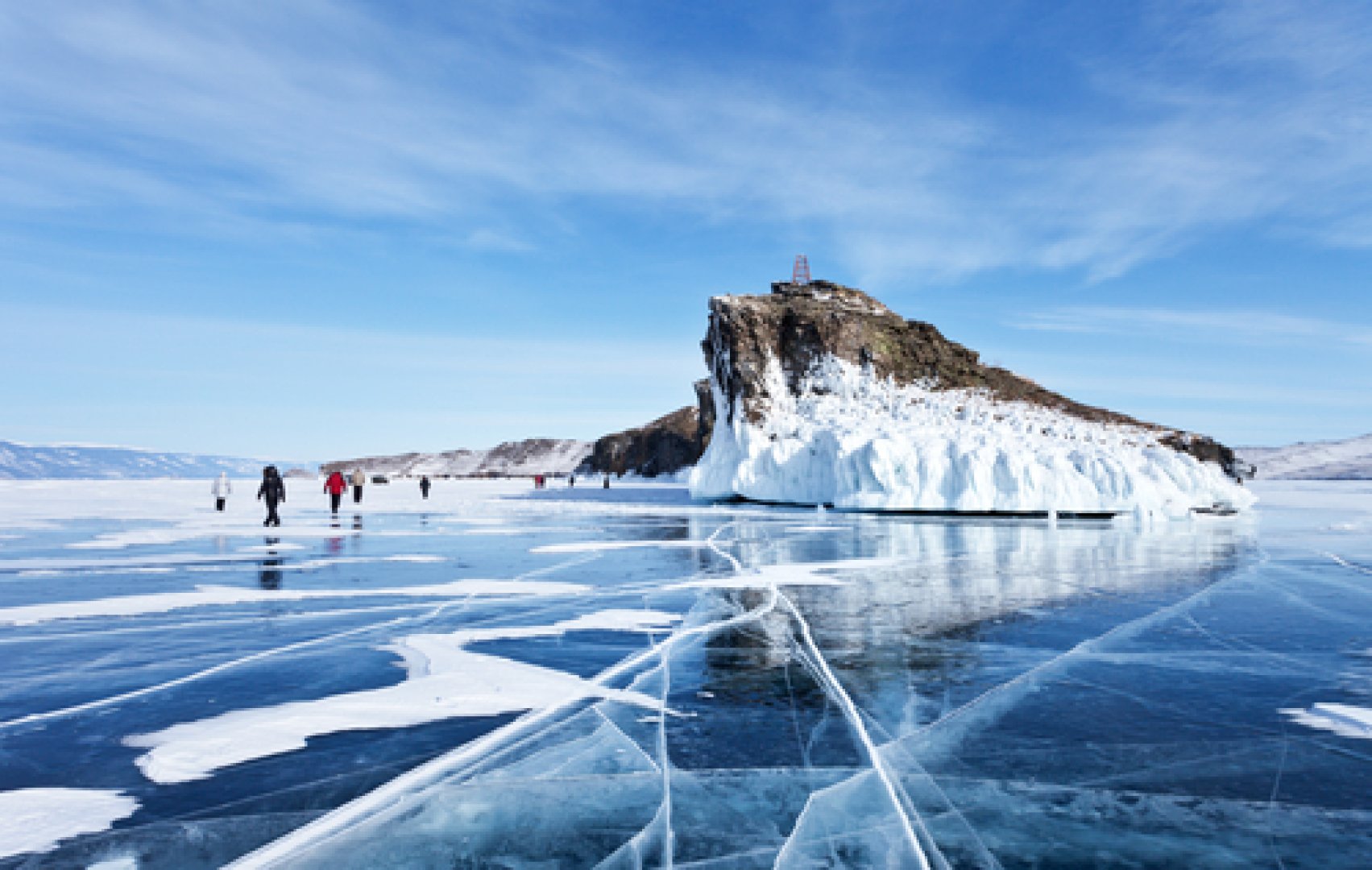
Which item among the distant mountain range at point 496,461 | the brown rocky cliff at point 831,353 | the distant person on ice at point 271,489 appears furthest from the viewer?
the distant mountain range at point 496,461

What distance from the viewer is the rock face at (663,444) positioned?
222ft

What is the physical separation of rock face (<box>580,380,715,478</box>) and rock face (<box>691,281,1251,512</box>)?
2314 centimetres

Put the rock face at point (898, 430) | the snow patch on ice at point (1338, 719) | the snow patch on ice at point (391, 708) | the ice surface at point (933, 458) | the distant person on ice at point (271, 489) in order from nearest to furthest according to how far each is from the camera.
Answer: the snow patch on ice at point (391, 708) → the snow patch on ice at point (1338, 719) → the distant person on ice at point (271, 489) → the ice surface at point (933, 458) → the rock face at point (898, 430)

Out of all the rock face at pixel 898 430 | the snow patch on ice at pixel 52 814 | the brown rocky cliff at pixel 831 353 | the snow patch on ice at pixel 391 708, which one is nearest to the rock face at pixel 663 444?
the rock face at pixel 898 430

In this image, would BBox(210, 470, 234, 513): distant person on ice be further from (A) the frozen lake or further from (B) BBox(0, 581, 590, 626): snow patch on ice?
(B) BBox(0, 581, 590, 626): snow patch on ice

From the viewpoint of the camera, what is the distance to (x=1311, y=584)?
9.72 meters

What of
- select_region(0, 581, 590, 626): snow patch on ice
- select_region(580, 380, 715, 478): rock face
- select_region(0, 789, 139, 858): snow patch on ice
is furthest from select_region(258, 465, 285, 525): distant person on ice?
select_region(580, 380, 715, 478): rock face

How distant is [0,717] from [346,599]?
4073 millimetres

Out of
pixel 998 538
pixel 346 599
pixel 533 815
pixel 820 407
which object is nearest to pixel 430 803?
pixel 533 815

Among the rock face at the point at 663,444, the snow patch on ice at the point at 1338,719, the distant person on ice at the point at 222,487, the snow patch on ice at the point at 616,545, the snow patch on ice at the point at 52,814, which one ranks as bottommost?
the snow patch on ice at the point at 52,814

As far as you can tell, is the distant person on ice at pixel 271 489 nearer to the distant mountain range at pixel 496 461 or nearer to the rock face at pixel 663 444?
the rock face at pixel 663 444

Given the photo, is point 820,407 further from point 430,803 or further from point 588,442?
point 588,442

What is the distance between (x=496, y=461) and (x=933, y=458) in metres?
113

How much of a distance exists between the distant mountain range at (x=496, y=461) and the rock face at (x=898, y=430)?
8343 centimetres
